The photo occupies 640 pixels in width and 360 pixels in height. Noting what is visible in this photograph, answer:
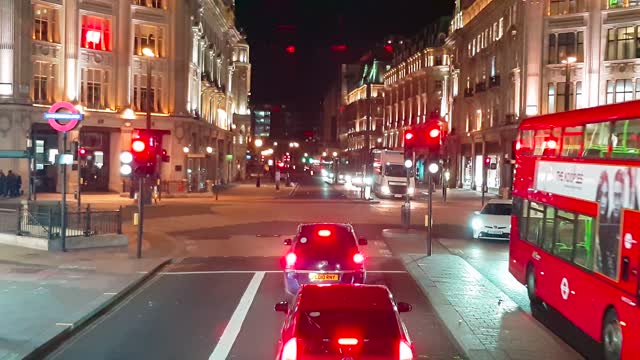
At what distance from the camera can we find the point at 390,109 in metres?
116

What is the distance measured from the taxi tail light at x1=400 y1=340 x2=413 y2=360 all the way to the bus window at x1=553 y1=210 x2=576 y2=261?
5822 millimetres

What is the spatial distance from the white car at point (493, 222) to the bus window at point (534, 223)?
11566 mm

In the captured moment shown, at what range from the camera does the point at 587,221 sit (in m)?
11.1

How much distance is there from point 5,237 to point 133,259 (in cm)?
506

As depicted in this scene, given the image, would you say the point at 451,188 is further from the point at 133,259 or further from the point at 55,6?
the point at 133,259

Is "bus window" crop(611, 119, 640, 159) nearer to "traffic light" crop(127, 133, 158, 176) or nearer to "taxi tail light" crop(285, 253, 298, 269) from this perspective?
"taxi tail light" crop(285, 253, 298, 269)

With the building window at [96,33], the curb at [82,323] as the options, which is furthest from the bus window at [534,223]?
the building window at [96,33]

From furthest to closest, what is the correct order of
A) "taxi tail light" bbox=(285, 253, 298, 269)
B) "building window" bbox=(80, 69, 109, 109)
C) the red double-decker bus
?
"building window" bbox=(80, 69, 109, 109) → "taxi tail light" bbox=(285, 253, 298, 269) → the red double-decker bus

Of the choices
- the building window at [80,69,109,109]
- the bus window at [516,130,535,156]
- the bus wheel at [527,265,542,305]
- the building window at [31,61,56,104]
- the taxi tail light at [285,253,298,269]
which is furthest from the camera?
the building window at [80,69,109,109]

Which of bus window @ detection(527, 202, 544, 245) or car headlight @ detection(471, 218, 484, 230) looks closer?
bus window @ detection(527, 202, 544, 245)

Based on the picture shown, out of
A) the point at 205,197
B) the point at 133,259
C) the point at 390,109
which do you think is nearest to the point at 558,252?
the point at 133,259

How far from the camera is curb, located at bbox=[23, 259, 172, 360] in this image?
33.3 ft

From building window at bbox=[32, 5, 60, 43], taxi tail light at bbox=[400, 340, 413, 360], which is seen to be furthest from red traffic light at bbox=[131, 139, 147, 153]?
building window at bbox=[32, 5, 60, 43]

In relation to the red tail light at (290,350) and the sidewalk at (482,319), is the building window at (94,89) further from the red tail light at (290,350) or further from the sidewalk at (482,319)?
the red tail light at (290,350)
